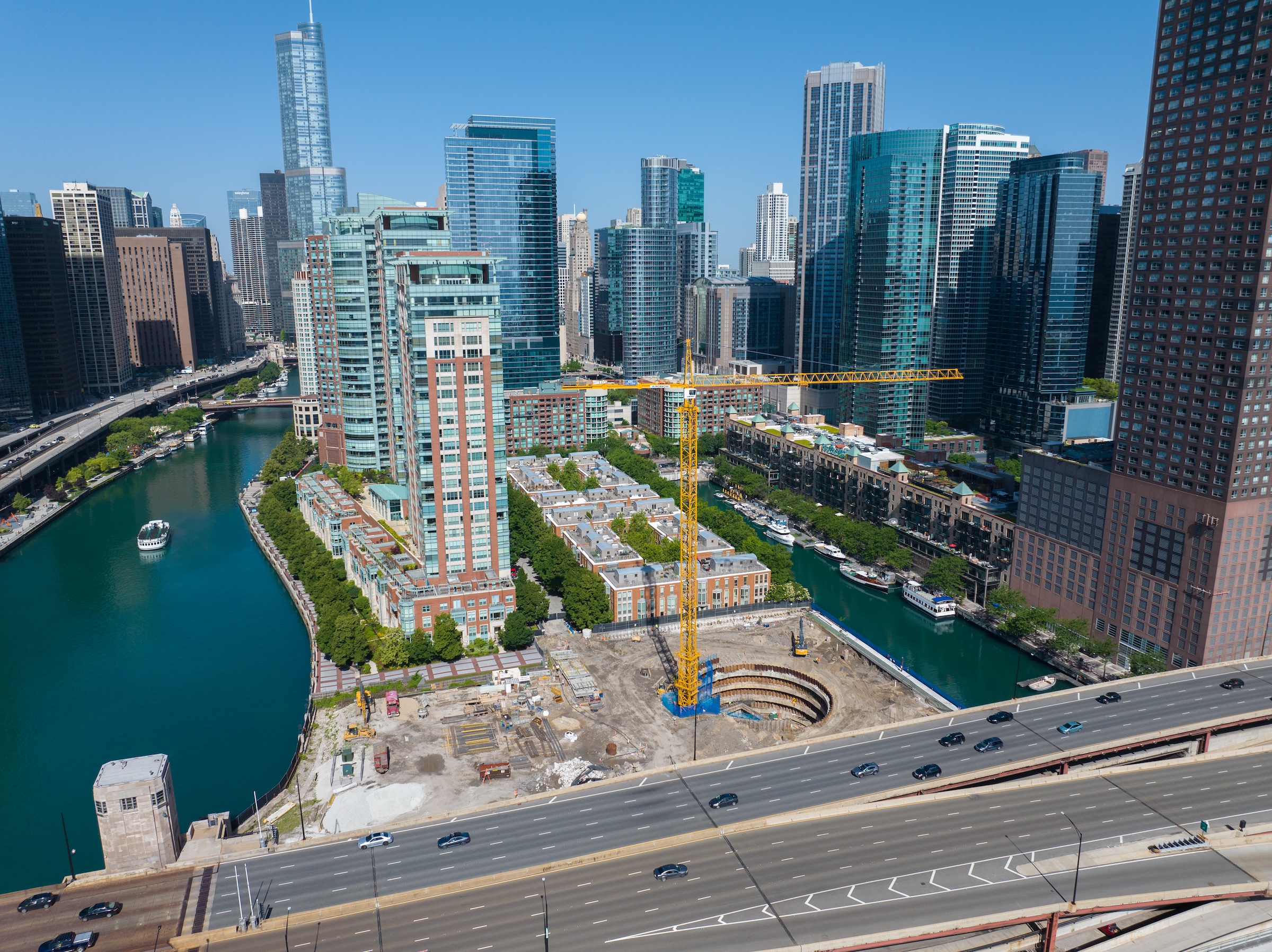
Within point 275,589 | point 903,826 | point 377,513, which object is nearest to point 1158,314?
point 903,826

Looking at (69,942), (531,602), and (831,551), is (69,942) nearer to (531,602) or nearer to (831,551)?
(531,602)

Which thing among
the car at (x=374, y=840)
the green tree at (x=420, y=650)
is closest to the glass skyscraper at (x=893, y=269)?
the green tree at (x=420, y=650)

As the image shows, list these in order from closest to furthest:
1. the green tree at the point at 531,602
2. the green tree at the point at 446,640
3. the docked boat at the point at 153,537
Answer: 1. the green tree at the point at 446,640
2. the green tree at the point at 531,602
3. the docked boat at the point at 153,537

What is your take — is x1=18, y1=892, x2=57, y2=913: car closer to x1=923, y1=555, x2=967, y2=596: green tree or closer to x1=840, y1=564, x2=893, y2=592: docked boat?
x1=923, y1=555, x2=967, y2=596: green tree

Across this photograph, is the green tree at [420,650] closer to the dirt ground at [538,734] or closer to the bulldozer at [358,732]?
the dirt ground at [538,734]

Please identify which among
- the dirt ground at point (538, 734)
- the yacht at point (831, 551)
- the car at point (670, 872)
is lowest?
the dirt ground at point (538, 734)

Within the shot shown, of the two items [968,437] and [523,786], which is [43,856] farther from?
[968,437]

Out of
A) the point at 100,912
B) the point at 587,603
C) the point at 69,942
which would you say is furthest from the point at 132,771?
the point at 587,603
